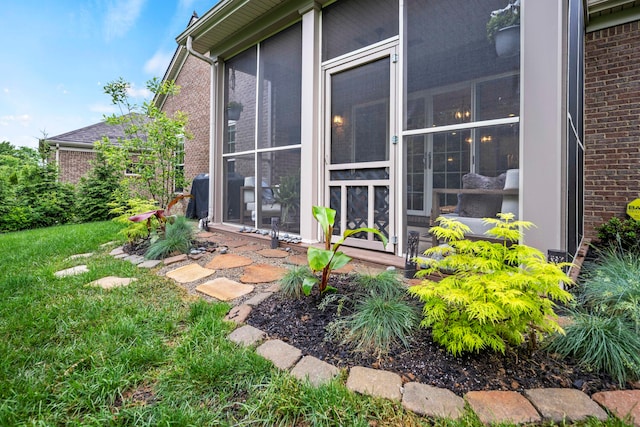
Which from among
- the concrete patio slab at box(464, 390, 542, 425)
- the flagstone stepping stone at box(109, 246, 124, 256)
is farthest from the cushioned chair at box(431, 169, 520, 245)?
the flagstone stepping stone at box(109, 246, 124, 256)

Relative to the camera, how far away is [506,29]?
7.91ft

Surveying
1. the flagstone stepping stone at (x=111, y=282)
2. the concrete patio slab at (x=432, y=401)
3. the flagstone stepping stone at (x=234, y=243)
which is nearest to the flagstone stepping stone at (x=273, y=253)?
the flagstone stepping stone at (x=234, y=243)

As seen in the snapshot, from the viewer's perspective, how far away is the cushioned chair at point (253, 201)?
446 centimetres

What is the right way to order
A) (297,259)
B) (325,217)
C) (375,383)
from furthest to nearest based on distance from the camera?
(297,259), (325,217), (375,383)

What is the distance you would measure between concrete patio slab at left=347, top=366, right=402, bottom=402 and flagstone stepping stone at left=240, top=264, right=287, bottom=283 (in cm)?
145

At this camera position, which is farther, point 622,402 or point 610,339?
point 610,339

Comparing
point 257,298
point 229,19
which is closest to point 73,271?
point 257,298

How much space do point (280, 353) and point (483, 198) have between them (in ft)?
6.97

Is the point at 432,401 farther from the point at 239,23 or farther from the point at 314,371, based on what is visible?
the point at 239,23

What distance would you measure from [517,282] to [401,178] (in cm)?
181

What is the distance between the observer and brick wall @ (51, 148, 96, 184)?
12421mm

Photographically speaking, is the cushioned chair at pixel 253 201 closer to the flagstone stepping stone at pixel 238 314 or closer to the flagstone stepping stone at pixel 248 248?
the flagstone stepping stone at pixel 248 248

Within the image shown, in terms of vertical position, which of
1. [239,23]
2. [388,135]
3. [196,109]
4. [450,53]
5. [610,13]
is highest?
[196,109]

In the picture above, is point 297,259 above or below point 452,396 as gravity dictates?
above
